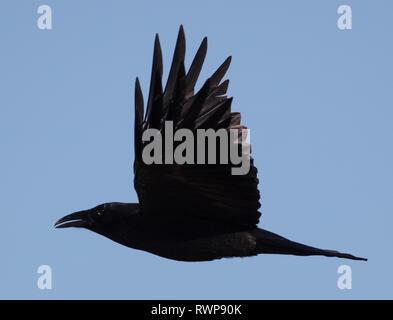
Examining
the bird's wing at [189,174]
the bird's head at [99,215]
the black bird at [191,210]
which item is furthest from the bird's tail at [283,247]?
the bird's head at [99,215]

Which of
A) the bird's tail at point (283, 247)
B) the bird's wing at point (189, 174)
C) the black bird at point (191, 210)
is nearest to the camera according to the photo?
the bird's wing at point (189, 174)

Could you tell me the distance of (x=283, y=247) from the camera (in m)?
8.20

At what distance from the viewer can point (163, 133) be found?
295 inches

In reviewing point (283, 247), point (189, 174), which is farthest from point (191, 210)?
point (283, 247)

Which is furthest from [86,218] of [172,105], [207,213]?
[172,105]

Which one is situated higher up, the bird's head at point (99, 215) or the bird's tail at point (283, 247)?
the bird's head at point (99, 215)

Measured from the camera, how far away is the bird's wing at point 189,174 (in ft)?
→ 24.4

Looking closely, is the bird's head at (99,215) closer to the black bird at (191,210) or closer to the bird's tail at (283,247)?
the black bird at (191,210)

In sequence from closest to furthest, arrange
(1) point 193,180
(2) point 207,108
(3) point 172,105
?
(3) point 172,105 → (1) point 193,180 → (2) point 207,108

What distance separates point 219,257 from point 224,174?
3.16ft

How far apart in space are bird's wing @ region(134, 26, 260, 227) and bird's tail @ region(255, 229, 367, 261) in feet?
0.67

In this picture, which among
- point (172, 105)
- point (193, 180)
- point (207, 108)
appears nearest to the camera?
point (172, 105)

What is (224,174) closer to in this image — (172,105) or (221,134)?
(221,134)

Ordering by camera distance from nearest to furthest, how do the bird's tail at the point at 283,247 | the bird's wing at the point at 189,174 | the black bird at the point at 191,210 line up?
the bird's wing at the point at 189,174, the black bird at the point at 191,210, the bird's tail at the point at 283,247
